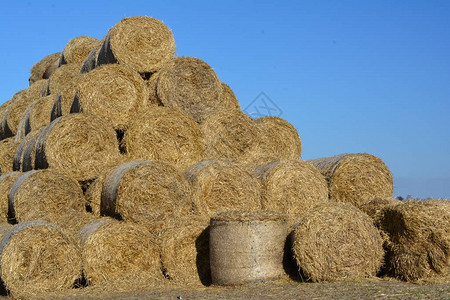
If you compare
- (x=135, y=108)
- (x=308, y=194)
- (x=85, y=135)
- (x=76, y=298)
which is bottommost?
(x=76, y=298)

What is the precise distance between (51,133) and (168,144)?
1898 millimetres

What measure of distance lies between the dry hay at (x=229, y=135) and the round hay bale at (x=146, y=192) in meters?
1.92

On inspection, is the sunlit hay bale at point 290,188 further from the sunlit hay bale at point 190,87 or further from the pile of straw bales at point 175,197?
the sunlit hay bale at point 190,87

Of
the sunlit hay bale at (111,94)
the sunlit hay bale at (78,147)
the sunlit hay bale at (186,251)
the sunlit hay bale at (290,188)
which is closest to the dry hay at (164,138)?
the sunlit hay bale at (111,94)

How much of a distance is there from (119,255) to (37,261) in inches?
43.6

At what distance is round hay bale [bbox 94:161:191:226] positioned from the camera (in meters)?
8.49

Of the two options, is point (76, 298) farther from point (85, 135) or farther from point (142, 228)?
point (85, 135)

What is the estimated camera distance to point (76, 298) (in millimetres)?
7211

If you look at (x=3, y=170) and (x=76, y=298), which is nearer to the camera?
(x=76, y=298)

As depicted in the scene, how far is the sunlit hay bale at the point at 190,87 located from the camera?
1089 cm

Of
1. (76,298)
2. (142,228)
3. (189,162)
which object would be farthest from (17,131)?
(76,298)

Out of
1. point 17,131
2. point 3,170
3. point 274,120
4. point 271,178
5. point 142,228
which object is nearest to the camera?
point 142,228

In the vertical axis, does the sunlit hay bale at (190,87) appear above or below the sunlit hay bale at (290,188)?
above

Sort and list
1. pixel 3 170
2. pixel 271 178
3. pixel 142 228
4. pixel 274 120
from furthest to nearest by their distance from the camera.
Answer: pixel 3 170 < pixel 274 120 < pixel 271 178 < pixel 142 228
